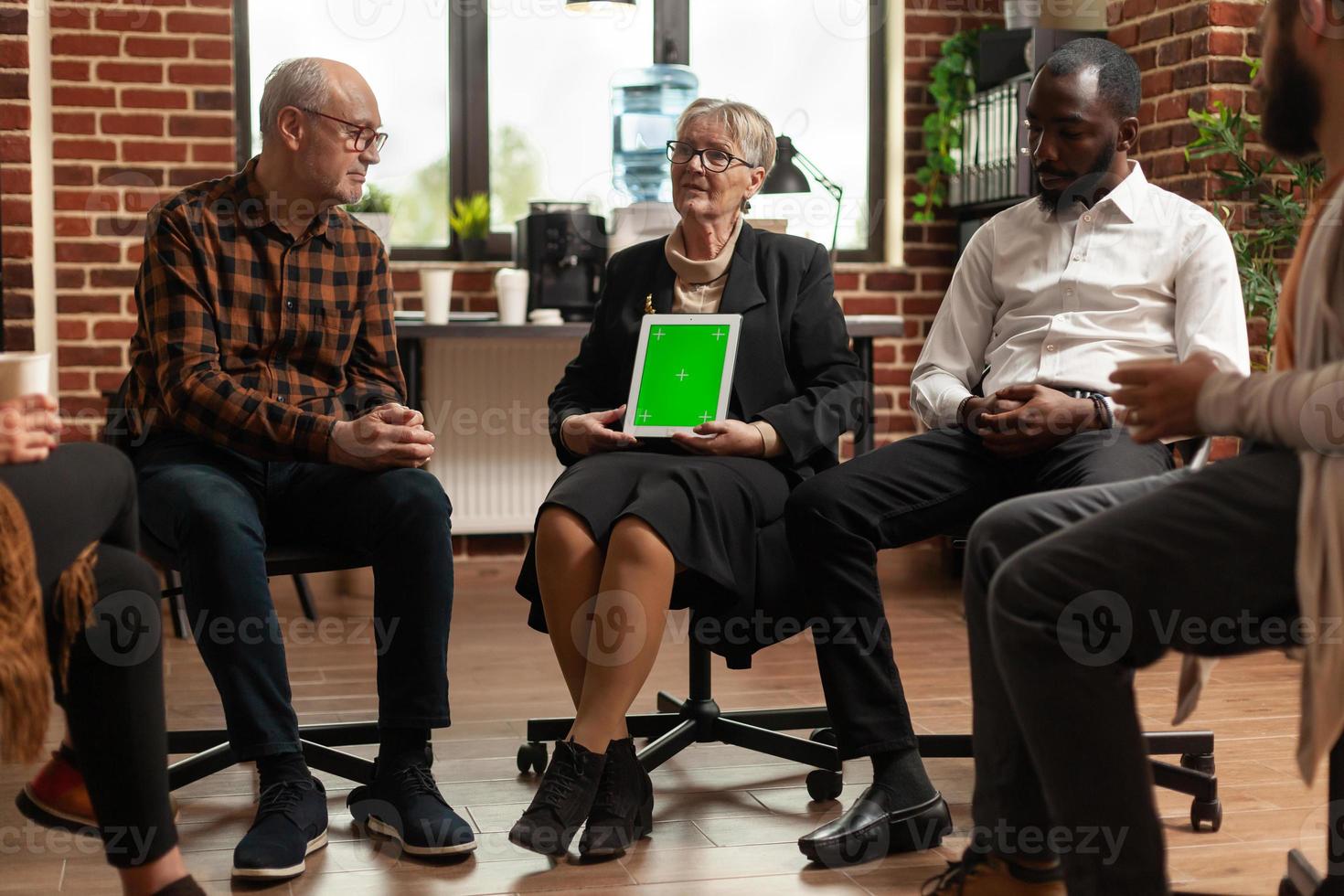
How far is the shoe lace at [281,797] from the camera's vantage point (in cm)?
198

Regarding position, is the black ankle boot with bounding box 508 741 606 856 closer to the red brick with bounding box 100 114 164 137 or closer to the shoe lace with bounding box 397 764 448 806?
the shoe lace with bounding box 397 764 448 806

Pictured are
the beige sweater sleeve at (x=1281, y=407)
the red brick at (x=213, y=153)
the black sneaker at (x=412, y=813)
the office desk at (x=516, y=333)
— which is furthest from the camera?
the red brick at (x=213, y=153)

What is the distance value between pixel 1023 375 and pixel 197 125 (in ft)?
9.62

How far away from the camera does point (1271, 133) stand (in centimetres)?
154

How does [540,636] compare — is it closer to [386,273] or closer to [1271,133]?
[386,273]

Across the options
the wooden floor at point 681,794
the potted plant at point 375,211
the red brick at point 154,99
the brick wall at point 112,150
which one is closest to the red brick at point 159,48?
the brick wall at point 112,150

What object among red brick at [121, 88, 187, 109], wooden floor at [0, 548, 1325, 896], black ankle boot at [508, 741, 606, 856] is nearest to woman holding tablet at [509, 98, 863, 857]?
black ankle boot at [508, 741, 606, 856]

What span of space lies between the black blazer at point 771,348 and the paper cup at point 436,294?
160 cm

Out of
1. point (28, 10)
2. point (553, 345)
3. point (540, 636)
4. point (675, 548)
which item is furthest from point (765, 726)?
point (28, 10)

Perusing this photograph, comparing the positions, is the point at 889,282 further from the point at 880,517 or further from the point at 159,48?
the point at 880,517

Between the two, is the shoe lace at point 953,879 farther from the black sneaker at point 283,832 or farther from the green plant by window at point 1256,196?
the green plant by window at point 1256,196

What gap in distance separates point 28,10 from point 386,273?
228 cm

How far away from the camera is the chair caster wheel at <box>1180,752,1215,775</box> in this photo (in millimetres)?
2223

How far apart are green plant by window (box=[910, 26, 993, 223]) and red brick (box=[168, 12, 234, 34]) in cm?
230
